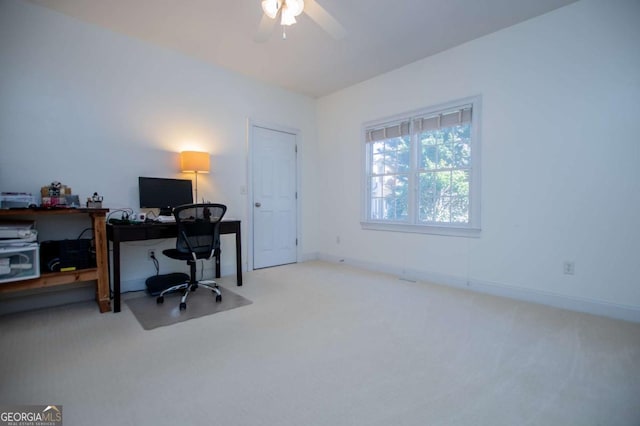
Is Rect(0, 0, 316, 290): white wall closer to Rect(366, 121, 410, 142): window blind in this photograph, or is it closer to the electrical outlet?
Rect(366, 121, 410, 142): window blind

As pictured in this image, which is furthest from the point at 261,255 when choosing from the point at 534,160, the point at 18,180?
the point at 534,160

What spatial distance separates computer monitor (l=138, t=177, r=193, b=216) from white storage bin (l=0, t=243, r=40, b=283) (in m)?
0.95

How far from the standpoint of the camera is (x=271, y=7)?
218 centimetres

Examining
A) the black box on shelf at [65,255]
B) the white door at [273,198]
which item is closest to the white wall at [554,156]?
the white door at [273,198]

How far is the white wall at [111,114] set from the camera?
2664 mm

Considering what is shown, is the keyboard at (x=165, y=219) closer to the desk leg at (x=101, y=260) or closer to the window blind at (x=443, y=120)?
the desk leg at (x=101, y=260)

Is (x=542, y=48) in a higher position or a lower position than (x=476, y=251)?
higher

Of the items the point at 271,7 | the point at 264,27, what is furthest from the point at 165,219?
the point at 271,7

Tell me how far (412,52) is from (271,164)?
239 cm

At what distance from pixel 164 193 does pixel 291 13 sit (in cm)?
222

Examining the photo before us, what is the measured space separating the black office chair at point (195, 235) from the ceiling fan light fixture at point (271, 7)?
1.70 metres

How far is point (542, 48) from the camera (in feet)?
9.31

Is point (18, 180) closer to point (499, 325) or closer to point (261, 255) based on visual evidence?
point (261, 255)

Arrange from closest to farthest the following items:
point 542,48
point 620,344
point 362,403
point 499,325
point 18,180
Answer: point 362,403, point 620,344, point 499,325, point 18,180, point 542,48
